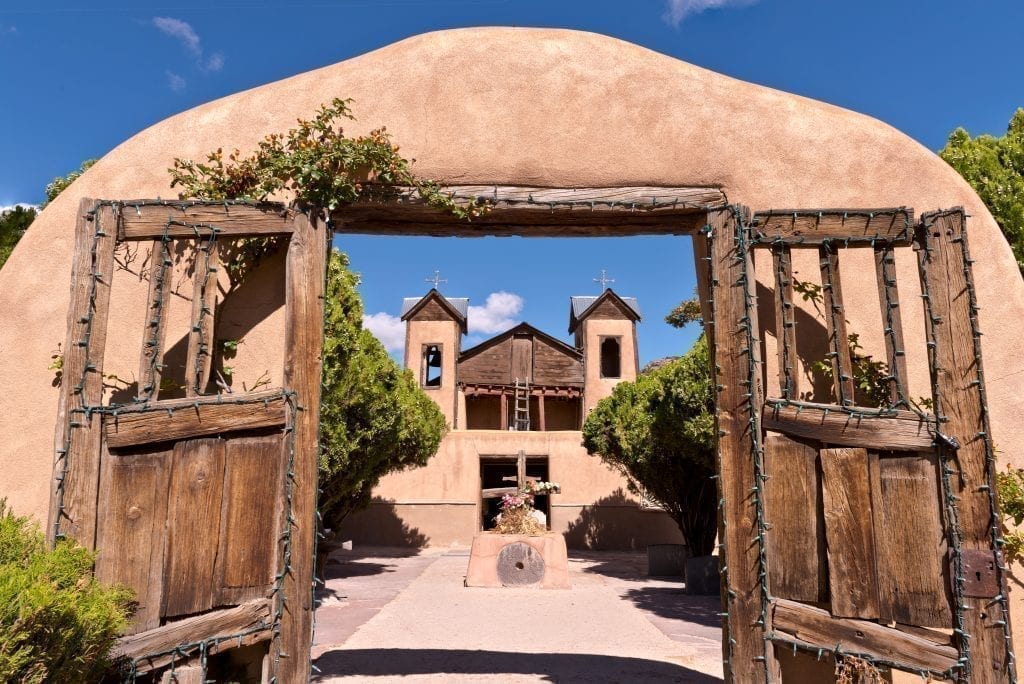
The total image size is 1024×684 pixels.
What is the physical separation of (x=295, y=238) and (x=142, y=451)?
4.55 ft

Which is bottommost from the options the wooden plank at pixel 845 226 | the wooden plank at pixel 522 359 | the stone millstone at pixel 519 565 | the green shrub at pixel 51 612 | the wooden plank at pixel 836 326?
the stone millstone at pixel 519 565

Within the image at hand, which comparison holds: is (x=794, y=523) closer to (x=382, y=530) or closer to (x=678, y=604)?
(x=678, y=604)

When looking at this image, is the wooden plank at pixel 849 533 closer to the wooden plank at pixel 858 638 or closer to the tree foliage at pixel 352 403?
the wooden plank at pixel 858 638

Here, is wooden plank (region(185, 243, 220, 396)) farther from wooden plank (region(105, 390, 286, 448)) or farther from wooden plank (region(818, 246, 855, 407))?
wooden plank (region(818, 246, 855, 407))

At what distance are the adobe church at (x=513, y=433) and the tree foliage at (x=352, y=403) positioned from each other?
300 inches

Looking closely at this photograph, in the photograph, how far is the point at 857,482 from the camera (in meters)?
3.63

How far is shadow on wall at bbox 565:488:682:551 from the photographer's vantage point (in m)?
21.7

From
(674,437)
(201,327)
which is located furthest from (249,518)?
(674,437)

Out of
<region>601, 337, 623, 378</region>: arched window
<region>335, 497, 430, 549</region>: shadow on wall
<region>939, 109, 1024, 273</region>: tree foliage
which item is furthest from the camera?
<region>601, 337, 623, 378</region>: arched window

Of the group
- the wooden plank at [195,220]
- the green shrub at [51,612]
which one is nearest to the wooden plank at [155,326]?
the wooden plank at [195,220]

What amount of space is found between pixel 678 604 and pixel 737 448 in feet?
28.9

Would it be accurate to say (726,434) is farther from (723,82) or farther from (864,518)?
(723,82)

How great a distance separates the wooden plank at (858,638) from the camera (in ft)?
11.3

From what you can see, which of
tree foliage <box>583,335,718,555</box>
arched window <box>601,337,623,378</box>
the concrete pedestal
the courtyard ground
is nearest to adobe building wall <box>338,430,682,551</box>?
tree foliage <box>583,335,718,555</box>
